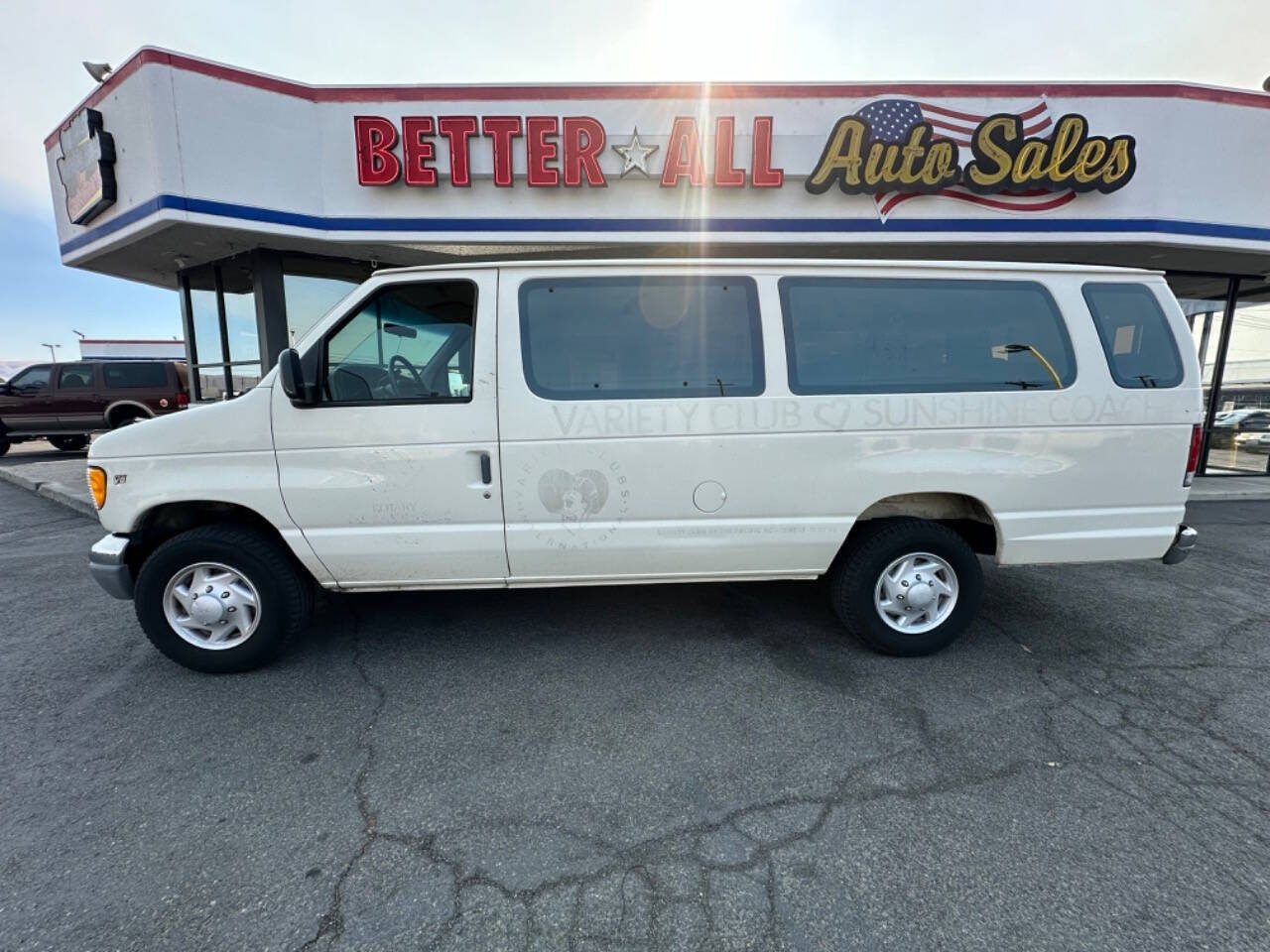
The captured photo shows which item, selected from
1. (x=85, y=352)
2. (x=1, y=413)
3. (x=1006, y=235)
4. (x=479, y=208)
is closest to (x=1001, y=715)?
(x=1006, y=235)

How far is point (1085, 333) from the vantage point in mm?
3174

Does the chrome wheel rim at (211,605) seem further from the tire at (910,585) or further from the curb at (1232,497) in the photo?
the curb at (1232,497)

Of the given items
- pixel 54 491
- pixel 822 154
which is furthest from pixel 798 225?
pixel 54 491

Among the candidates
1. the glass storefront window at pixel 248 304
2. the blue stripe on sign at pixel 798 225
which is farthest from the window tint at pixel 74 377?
the blue stripe on sign at pixel 798 225

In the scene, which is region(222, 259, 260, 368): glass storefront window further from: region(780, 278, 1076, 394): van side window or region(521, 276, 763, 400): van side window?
region(780, 278, 1076, 394): van side window

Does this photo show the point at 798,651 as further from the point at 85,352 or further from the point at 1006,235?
the point at 85,352

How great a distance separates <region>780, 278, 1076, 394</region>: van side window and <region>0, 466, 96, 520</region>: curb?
8.62 m

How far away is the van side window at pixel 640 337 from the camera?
305cm

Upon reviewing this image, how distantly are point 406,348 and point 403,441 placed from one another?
1.85ft

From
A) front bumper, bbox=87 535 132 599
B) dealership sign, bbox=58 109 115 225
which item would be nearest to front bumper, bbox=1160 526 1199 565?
front bumper, bbox=87 535 132 599

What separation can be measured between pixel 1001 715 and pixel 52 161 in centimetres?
1219

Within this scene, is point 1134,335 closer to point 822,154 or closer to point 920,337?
point 920,337

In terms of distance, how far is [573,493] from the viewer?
121 inches

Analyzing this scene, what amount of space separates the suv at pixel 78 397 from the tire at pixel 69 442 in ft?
3.63
